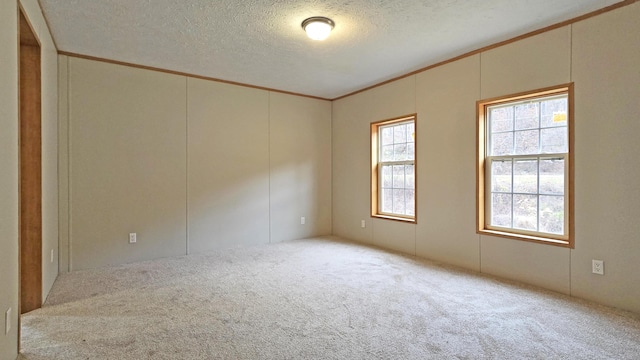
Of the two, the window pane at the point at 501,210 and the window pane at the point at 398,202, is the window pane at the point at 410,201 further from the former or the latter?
the window pane at the point at 501,210

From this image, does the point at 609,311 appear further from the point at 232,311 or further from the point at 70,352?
the point at 70,352

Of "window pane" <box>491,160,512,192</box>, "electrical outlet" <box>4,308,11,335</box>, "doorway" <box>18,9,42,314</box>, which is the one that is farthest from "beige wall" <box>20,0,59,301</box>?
"window pane" <box>491,160,512,192</box>

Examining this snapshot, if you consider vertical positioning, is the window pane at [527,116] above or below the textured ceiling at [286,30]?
below

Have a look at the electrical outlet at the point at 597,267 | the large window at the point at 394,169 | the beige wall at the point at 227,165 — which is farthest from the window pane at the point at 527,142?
the beige wall at the point at 227,165

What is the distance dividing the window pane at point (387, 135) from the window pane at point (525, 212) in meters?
2.01

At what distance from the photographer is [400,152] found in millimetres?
4859

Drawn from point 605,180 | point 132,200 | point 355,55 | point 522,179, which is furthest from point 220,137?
point 605,180

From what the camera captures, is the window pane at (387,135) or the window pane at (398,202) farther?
the window pane at (387,135)

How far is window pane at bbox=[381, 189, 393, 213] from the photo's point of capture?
16.4 feet

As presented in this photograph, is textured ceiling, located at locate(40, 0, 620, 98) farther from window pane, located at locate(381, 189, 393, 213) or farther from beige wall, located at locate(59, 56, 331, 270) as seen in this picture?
window pane, located at locate(381, 189, 393, 213)

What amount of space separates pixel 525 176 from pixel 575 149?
539mm

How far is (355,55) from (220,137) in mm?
2279

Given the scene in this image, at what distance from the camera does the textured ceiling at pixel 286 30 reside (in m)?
2.71

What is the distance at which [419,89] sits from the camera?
4348 mm
